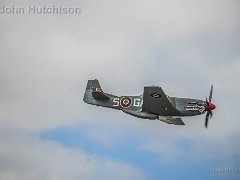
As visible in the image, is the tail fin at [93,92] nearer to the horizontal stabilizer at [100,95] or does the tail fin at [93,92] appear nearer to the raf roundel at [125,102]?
the horizontal stabilizer at [100,95]

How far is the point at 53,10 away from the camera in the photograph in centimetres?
1739

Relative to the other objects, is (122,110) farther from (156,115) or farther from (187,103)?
(187,103)

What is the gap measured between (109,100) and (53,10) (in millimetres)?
3822

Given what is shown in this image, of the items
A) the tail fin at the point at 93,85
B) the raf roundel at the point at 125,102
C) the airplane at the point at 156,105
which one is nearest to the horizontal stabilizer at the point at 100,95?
the airplane at the point at 156,105

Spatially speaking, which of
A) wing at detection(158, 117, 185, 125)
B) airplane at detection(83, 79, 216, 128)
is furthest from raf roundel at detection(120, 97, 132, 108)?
wing at detection(158, 117, 185, 125)

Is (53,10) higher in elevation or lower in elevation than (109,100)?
higher

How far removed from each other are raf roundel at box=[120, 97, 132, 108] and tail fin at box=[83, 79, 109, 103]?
61 cm

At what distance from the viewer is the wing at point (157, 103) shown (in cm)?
1576

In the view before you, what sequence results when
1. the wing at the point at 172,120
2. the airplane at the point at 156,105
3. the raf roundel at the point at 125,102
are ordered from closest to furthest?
the airplane at the point at 156,105 → the wing at the point at 172,120 → the raf roundel at the point at 125,102

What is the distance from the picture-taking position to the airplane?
53.3 feet

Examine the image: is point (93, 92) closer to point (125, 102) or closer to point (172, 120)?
point (125, 102)

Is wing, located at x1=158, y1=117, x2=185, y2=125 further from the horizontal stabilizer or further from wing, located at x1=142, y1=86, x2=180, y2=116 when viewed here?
the horizontal stabilizer

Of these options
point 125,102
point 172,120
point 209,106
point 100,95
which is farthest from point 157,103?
point 100,95

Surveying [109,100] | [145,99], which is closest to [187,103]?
[145,99]
